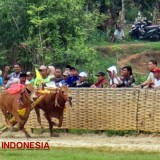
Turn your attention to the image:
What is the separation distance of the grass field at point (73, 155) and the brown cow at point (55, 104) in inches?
98.2

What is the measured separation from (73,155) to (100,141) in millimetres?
3126

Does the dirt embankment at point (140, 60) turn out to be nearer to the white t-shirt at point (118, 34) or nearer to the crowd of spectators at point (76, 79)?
the white t-shirt at point (118, 34)

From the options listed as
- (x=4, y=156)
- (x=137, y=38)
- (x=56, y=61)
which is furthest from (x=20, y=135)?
(x=137, y=38)

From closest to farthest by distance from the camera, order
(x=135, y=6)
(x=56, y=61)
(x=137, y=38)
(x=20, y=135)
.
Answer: (x=20, y=135) < (x=56, y=61) < (x=137, y=38) < (x=135, y=6)

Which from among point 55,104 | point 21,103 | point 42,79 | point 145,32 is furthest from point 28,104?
point 145,32

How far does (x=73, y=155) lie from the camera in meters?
13.4

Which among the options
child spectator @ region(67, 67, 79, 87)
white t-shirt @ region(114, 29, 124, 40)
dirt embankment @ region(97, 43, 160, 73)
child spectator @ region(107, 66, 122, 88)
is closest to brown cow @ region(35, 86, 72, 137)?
child spectator @ region(67, 67, 79, 87)

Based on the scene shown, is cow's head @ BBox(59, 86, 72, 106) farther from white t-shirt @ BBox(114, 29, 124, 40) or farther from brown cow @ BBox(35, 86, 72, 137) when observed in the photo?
white t-shirt @ BBox(114, 29, 124, 40)

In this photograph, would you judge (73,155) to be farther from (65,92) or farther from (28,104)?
(28,104)

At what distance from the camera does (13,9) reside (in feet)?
84.8

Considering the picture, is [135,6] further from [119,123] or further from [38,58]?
[119,123]

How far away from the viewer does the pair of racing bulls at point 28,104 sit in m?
16.8

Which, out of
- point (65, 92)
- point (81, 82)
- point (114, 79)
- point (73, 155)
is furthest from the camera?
point (81, 82)

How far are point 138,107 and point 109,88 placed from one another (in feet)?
2.98
